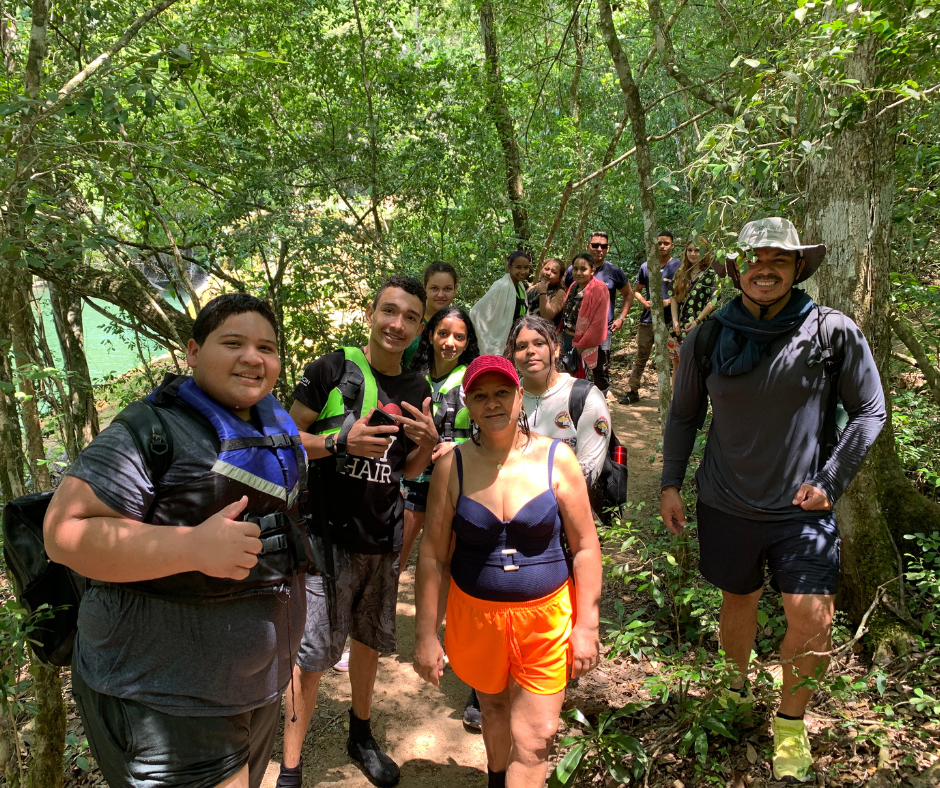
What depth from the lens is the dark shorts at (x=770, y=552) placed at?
8.50 feet

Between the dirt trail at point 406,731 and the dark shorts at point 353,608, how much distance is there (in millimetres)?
704

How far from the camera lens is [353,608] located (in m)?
3.06

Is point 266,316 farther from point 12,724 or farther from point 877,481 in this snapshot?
point 877,481

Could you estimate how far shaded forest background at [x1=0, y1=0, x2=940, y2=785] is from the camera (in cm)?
307

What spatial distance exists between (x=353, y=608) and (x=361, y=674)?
14.2 inches

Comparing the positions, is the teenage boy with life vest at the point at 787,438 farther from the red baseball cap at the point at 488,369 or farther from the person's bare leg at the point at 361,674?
the person's bare leg at the point at 361,674

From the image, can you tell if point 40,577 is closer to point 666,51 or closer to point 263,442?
point 263,442

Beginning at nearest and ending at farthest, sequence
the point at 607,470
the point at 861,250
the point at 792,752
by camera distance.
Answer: the point at 792,752, the point at 861,250, the point at 607,470

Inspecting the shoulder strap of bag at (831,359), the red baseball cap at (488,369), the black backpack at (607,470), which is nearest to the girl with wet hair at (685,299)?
the black backpack at (607,470)

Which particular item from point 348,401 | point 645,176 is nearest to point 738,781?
point 348,401

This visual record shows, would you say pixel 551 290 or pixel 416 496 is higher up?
pixel 551 290

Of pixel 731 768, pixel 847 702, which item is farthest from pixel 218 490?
pixel 847 702

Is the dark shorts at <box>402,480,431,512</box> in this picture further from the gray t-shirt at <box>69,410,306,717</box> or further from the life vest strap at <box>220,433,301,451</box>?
the gray t-shirt at <box>69,410,306,717</box>

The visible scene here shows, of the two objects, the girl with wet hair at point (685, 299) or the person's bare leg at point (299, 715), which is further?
the girl with wet hair at point (685, 299)
